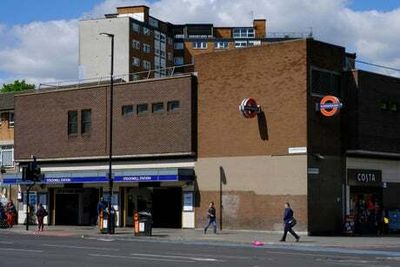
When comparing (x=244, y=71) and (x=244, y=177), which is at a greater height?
(x=244, y=71)

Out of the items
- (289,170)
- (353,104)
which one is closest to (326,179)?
(289,170)

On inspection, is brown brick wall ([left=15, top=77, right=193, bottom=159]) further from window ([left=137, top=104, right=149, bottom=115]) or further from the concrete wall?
the concrete wall

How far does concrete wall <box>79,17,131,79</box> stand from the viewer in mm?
101562

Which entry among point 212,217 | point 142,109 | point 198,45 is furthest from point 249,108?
point 198,45

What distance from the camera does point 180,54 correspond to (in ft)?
452

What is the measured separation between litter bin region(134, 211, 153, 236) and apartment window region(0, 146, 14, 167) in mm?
20183

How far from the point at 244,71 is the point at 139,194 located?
1126cm

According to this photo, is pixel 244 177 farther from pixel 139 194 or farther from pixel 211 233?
pixel 139 194

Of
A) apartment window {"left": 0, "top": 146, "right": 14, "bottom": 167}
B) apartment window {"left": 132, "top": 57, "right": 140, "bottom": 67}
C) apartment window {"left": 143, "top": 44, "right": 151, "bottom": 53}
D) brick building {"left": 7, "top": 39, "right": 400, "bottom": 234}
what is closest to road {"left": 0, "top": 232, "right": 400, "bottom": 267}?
brick building {"left": 7, "top": 39, "right": 400, "bottom": 234}

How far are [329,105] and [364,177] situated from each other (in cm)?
560

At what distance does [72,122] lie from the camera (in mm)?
47438

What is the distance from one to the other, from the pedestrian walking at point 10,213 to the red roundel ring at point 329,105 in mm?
21540

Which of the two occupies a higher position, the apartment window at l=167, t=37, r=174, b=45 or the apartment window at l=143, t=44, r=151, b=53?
the apartment window at l=167, t=37, r=174, b=45

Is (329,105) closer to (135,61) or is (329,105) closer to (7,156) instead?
(7,156)
